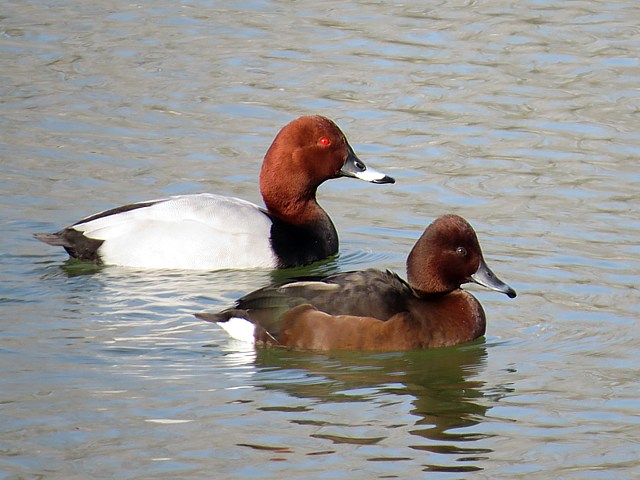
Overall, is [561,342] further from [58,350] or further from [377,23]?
[377,23]

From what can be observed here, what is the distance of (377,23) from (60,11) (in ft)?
12.2

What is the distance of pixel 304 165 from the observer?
10.5 metres

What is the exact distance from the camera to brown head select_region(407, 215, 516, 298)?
27.1 feet

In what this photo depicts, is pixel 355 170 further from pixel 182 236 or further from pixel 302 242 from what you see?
pixel 182 236

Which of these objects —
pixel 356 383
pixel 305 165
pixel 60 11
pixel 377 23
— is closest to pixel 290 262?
pixel 305 165

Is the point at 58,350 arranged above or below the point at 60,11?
below

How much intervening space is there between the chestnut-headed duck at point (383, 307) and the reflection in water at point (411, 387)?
8 cm

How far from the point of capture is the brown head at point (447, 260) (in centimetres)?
825

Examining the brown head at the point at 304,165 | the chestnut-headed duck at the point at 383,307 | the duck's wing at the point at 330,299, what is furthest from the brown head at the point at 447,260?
the brown head at the point at 304,165

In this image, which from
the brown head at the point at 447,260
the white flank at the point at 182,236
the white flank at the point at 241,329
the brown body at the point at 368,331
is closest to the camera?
the brown body at the point at 368,331

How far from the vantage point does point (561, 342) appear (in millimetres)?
8164

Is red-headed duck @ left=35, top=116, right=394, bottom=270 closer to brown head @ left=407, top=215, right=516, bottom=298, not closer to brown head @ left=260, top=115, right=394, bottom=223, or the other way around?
brown head @ left=260, top=115, right=394, bottom=223

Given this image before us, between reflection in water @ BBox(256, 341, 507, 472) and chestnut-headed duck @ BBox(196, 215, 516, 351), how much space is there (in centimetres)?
8

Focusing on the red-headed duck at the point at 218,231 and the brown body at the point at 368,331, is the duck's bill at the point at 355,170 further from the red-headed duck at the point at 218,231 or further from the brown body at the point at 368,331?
the brown body at the point at 368,331
